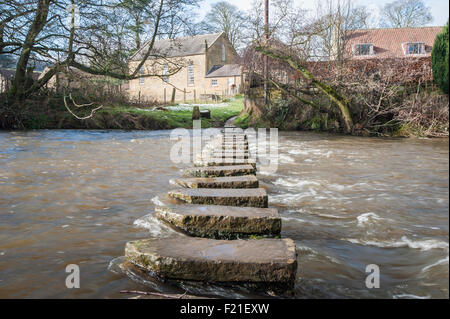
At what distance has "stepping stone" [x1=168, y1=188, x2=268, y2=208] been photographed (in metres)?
3.41

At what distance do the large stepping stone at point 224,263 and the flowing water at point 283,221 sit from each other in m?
0.10

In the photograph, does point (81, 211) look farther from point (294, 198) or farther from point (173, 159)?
point (173, 159)

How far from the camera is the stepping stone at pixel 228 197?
3.41m

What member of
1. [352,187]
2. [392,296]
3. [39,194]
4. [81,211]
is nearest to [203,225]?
[392,296]

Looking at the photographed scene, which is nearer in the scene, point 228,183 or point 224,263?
point 224,263

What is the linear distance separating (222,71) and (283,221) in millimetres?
48170

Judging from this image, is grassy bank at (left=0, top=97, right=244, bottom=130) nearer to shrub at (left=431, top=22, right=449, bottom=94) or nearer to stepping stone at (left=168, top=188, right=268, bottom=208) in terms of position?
stepping stone at (left=168, top=188, right=268, bottom=208)

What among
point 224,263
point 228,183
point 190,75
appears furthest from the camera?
point 190,75

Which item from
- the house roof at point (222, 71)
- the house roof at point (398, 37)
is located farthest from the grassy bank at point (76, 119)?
the house roof at point (222, 71)

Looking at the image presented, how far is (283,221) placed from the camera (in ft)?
12.8

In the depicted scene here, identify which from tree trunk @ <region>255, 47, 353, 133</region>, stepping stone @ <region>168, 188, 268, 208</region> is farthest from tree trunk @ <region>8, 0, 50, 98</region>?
stepping stone @ <region>168, 188, 268, 208</region>

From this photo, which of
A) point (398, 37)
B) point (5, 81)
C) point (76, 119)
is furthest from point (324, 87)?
point (398, 37)

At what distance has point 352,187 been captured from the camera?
229 inches

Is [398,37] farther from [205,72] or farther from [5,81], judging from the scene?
[5,81]
